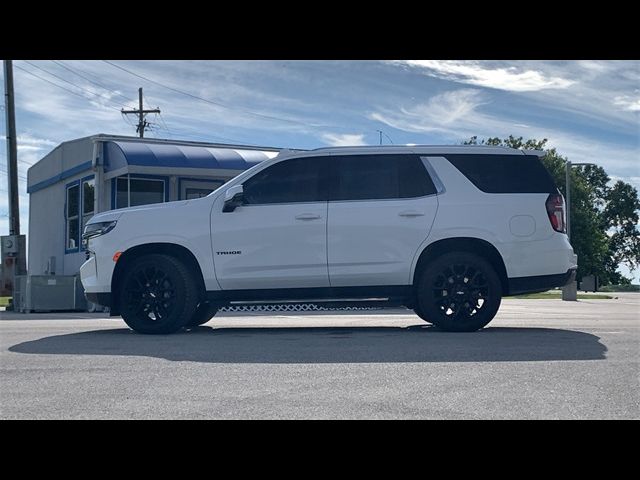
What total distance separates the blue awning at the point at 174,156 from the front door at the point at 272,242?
11.1 meters

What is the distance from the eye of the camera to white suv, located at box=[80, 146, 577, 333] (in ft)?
31.6

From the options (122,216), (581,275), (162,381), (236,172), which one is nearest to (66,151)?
(236,172)

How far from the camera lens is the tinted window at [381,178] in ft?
32.4

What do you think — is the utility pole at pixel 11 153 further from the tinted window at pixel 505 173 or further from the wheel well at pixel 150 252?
the tinted window at pixel 505 173

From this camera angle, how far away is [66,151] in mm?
25344

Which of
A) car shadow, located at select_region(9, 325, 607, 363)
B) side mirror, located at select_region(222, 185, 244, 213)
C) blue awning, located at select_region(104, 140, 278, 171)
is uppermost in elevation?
blue awning, located at select_region(104, 140, 278, 171)

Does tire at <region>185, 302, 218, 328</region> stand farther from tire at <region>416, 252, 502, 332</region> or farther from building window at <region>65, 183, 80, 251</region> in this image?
building window at <region>65, 183, 80, 251</region>

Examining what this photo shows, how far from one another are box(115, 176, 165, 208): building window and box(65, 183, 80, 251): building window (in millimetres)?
3159

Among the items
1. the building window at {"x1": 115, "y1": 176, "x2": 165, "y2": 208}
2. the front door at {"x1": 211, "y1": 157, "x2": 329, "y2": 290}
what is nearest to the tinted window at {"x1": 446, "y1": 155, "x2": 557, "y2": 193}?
the front door at {"x1": 211, "y1": 157, "x2": 329, "y2": 290}

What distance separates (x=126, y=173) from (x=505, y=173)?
12480mm

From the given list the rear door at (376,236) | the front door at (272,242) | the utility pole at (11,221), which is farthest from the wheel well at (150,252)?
the utility pole at (11,221)

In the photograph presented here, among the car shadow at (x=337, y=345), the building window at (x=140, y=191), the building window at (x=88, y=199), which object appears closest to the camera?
the car shadow at (x=337, y=345)
